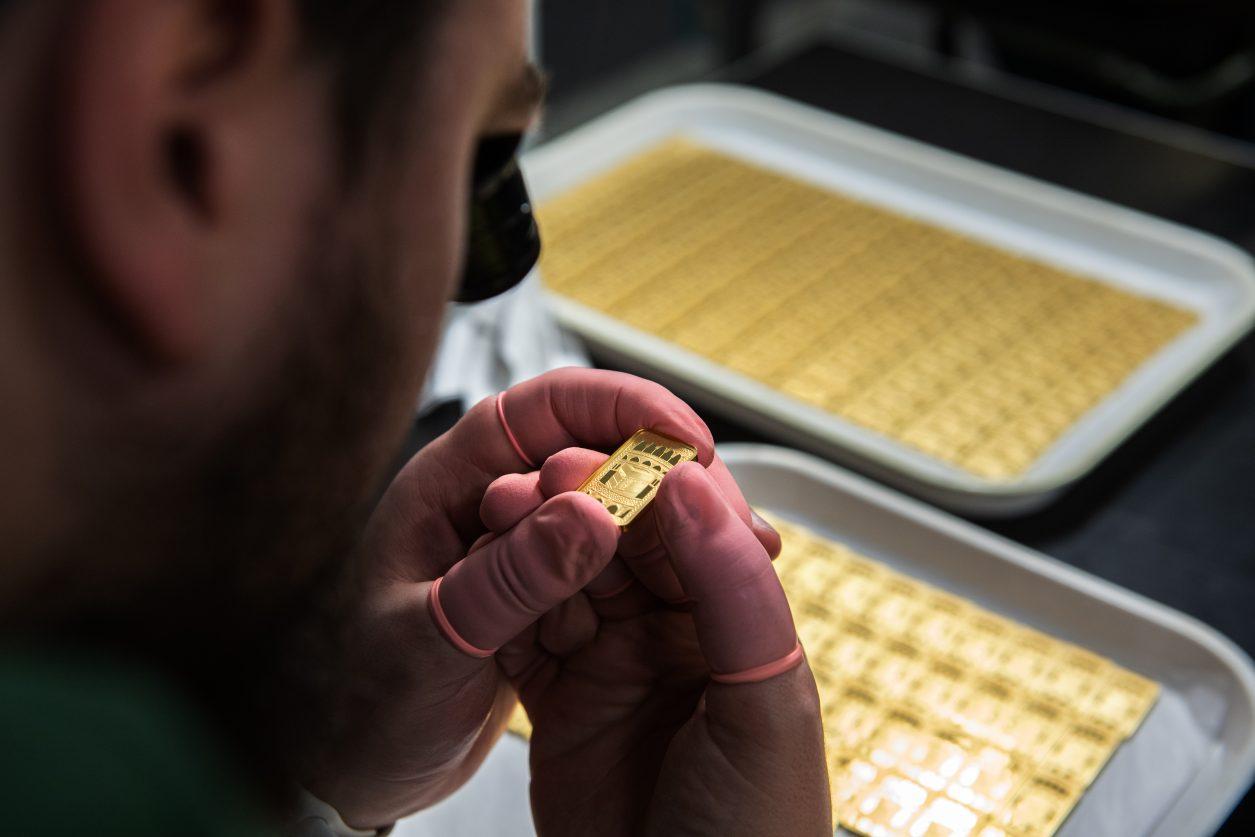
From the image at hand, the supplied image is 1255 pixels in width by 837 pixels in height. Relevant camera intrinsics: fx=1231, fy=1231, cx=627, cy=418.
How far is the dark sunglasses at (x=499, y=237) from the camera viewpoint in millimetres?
530

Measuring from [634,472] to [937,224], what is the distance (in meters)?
0.72

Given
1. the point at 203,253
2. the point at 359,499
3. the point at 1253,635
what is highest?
the point at 203,253

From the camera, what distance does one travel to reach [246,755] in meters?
0.31

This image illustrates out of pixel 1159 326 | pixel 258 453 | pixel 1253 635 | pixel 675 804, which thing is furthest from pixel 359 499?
pixel 1159 326

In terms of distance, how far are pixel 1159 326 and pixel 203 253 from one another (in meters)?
0.87

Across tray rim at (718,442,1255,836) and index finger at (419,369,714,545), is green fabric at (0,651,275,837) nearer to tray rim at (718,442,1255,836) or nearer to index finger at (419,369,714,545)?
index finger at (419,369,714,545)

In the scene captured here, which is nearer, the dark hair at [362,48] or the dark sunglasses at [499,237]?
the dark hair at [362,48]

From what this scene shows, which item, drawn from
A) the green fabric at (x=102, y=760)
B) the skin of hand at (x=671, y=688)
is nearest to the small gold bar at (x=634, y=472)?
the skin of hand at (x=671, y=688)

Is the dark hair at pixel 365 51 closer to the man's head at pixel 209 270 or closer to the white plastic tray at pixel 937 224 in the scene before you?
the man's head at pixel 209 270

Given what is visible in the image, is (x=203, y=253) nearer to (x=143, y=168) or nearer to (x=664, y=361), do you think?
(x=143, y=168)

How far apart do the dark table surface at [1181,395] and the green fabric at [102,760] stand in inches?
21.7

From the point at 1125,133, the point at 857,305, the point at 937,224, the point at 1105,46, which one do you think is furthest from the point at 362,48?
the point at 1105,46

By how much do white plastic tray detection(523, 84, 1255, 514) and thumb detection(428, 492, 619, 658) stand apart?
38 centimetres

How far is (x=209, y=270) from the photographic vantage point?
0.98ft
